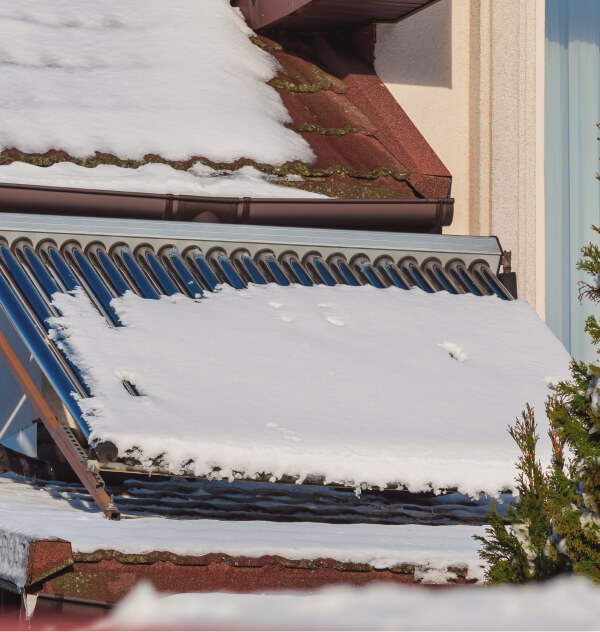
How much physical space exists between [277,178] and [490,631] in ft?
22.9

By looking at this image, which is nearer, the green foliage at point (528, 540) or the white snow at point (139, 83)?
the green foliage at point (528, 540)

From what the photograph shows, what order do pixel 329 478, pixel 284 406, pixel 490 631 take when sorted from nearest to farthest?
pixel 490 631 → pixel 329 478 → pixel 284 406

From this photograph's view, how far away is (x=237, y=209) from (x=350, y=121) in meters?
2.18

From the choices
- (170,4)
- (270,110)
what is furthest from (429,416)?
(170,4)

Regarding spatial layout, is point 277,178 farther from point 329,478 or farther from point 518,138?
point 329,478

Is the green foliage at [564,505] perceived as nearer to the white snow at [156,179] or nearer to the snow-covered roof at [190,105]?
the white snow at [156,179]

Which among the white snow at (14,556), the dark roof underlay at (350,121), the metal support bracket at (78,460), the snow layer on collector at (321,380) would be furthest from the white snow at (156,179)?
the white snow at (14,556)

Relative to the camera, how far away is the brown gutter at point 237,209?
7465mm

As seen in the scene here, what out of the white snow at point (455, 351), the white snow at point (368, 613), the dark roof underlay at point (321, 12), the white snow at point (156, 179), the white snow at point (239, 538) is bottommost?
the white snow at point (239, 538)

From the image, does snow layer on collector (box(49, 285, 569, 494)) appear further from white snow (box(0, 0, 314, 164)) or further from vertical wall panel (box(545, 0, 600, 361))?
vertical wall panel (box(545, 0, 600, 361))

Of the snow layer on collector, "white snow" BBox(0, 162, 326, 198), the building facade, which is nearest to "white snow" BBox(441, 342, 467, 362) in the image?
the snow layer on collector

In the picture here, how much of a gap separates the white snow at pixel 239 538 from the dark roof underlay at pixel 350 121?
142 inches

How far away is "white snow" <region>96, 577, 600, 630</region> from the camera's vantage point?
1920 mm

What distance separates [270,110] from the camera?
9438mm
